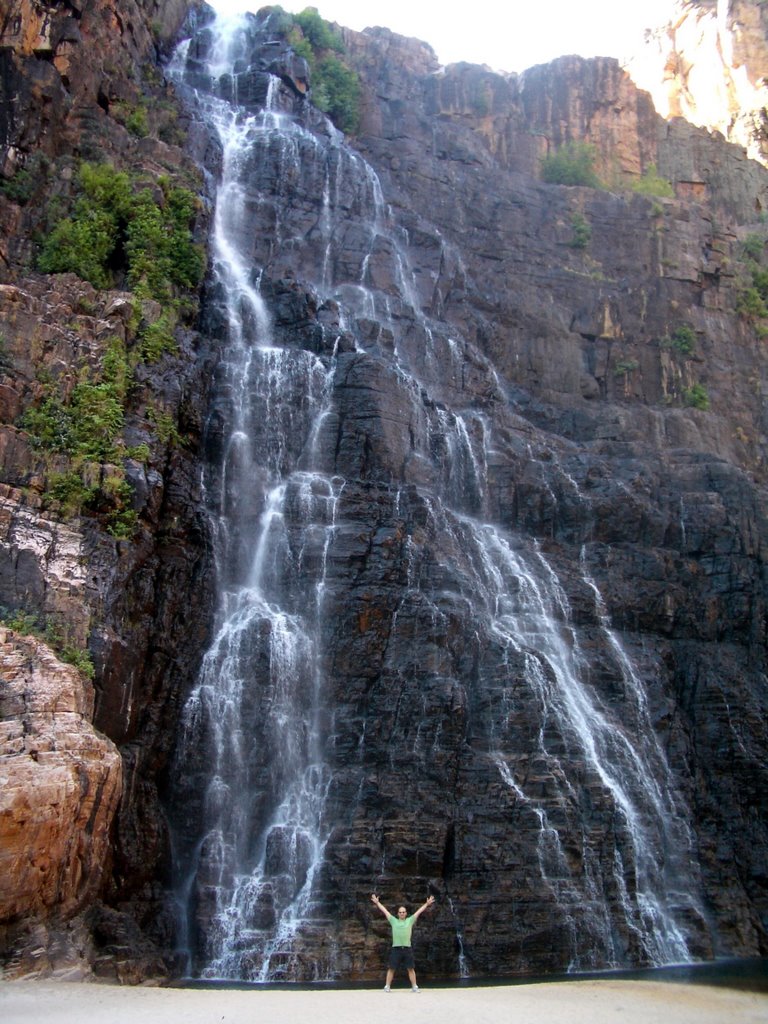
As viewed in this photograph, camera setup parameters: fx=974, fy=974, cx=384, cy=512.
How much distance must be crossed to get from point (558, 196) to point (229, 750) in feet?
115

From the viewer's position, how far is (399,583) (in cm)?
2531

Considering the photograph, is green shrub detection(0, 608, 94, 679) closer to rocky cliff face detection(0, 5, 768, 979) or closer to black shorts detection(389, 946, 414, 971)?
rocky cliff face detection(0, 5, 768, 979)

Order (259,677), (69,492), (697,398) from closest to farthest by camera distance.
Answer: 1. (69,492)
2. (259,677)
3. (697,398)

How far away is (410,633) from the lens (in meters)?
24.3

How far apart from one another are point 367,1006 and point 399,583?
12.4 m

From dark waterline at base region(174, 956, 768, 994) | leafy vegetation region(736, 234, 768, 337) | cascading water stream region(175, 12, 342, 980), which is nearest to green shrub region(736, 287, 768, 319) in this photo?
leafy vegetation region(736, 234, 768, 337)

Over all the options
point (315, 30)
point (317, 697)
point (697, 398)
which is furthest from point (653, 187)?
point (317, 697)

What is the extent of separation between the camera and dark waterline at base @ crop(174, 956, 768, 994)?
18.2 m

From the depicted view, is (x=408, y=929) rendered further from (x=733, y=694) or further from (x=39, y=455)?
(x=733, y=694)

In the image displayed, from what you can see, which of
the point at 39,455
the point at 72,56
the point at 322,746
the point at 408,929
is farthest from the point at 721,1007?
the point at 72,56

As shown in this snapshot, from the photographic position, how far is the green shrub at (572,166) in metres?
50.0

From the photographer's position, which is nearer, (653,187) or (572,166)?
(653,187)

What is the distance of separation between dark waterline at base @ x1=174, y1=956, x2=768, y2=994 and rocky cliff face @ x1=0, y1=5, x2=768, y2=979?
1.57ft

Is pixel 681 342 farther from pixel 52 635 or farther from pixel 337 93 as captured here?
pixel 52 635
